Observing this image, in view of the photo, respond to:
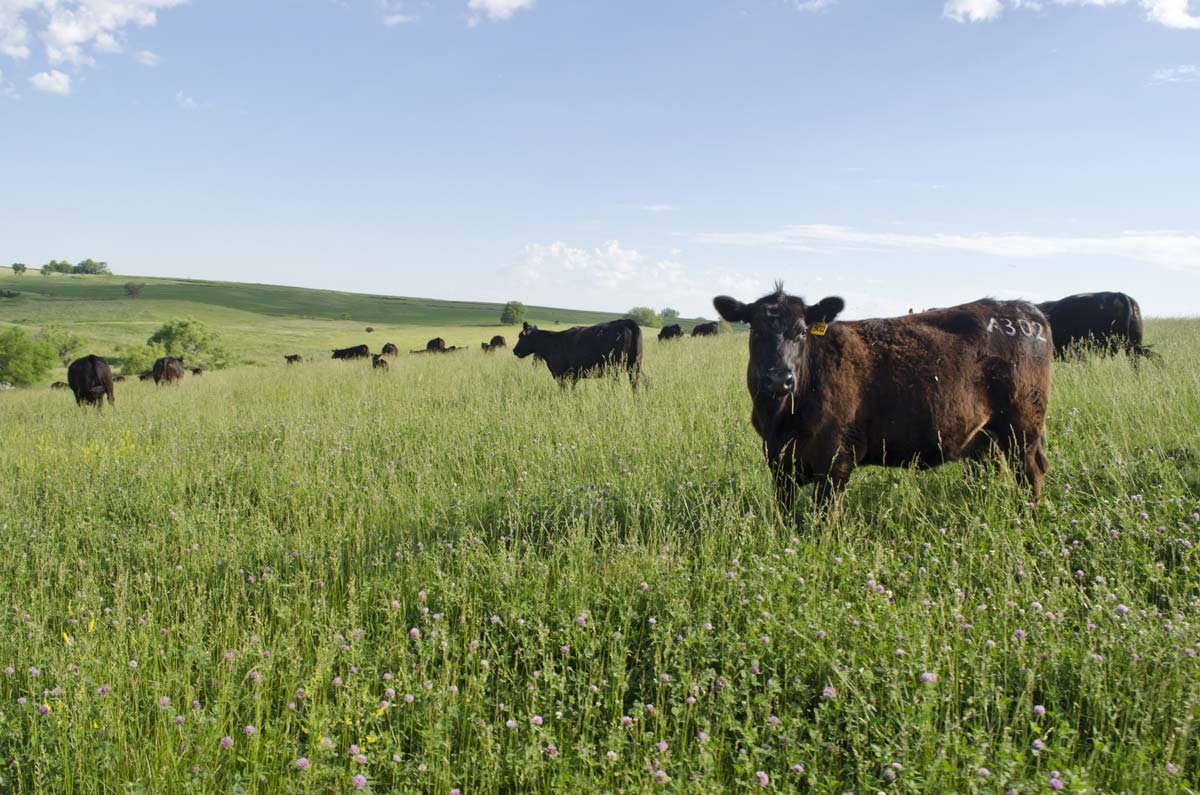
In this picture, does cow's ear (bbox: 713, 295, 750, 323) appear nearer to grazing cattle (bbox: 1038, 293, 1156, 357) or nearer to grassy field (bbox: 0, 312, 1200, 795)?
grassy field (bbox: 0, 312, 1200, 795)

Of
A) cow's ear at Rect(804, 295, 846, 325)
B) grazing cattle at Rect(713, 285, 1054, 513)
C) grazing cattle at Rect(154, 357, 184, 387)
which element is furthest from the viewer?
grazing cattle at Rect(154, 357, 184, 387)

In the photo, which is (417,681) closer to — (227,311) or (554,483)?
(554,483)

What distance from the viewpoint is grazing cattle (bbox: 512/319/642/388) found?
1546cm

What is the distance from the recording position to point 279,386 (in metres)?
17.6

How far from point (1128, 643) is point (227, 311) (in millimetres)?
103009

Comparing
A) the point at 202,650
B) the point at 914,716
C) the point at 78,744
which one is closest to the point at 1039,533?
the point at 914,716

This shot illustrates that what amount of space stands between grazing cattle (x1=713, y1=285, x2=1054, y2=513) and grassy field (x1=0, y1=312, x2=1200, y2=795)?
36 centimetres

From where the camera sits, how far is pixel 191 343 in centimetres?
6006

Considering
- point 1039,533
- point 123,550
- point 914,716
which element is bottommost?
point 123,550

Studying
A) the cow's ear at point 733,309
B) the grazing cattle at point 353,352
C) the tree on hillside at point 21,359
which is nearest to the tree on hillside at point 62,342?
the tree on hillside at point 21,359

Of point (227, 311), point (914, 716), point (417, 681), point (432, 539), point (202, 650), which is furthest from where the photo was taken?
point (227, 311)

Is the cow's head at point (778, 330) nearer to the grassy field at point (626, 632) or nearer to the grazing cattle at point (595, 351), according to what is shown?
the grassy field at point (626, 632)

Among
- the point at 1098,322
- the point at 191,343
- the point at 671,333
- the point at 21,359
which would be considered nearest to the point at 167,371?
the point at 671,333

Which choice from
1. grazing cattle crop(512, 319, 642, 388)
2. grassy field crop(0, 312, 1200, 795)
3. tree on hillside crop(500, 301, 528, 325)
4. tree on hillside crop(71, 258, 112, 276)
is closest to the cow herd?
grassy field crop(0, 312, 1200, 795)
